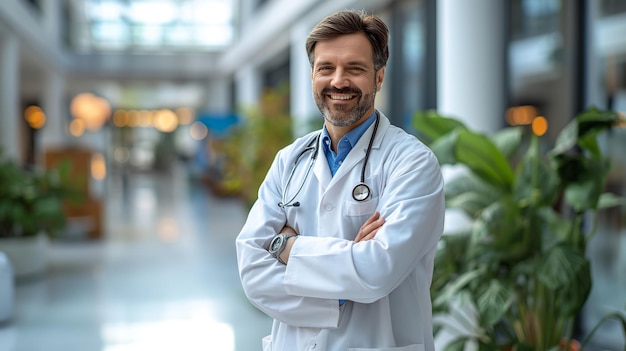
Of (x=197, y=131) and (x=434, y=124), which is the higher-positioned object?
(x=197, y=131)

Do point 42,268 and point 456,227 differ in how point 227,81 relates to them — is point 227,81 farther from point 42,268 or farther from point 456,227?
point 456,227

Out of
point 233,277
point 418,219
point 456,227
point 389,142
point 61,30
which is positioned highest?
point 61,30

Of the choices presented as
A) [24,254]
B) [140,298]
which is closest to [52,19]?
[24,254]

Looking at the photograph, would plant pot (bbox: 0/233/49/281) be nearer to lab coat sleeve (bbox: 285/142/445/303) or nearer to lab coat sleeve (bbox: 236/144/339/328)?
lab coat sleeve (bbox: 236/144/339/328)

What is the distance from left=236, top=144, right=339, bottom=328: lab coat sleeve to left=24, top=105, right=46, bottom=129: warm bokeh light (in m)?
29.4

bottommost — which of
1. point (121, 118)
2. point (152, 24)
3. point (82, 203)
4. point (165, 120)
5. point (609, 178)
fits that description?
point (82, 203)

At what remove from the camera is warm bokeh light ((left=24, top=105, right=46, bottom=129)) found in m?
29.6

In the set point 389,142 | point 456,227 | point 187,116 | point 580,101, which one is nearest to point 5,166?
point 456,227

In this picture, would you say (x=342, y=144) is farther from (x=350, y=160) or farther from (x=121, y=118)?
(x=121, y=118)

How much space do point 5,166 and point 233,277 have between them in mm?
2795

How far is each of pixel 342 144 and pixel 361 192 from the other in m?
0.16

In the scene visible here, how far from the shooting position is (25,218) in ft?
25.5

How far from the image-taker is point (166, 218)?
1444 cm

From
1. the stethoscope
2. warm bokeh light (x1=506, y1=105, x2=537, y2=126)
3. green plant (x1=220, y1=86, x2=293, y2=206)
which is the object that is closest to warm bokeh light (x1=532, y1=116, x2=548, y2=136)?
warm bokeh light (x1=506, y1=105, x2=537, y2=126)
